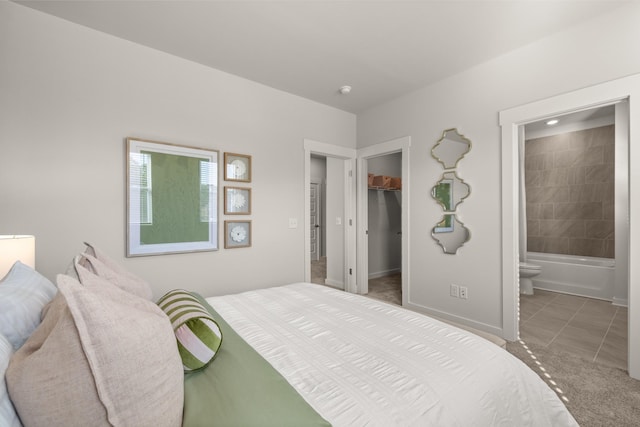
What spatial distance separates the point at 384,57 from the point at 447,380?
266cm

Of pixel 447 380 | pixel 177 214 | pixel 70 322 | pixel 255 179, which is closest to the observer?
pixel 70 322

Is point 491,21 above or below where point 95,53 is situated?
above

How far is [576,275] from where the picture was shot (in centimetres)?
403

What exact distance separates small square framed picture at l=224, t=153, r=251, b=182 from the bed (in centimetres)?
167

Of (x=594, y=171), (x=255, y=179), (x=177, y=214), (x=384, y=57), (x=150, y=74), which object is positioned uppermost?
(x=384, y=57)

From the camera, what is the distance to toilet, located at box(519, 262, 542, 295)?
12.9 ft

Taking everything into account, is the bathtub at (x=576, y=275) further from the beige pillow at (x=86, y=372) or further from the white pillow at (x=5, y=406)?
the white pillow at (x=5, y=406)

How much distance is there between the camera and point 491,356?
3.86 feet

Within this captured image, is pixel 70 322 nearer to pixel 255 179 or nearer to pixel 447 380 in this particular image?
pixel 447 380

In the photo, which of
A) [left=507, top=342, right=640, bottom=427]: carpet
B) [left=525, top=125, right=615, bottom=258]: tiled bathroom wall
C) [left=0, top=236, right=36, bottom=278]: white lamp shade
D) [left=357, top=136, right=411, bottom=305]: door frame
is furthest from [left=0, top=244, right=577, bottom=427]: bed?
[left=525, top=125, right=615, bottom=258]: tiled bathroom wall

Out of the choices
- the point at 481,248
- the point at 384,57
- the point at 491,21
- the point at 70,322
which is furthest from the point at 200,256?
the point at 491,21

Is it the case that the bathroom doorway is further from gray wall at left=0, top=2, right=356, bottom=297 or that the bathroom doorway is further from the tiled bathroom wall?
gray wall at left=0, top=2, right=356, bottom=297

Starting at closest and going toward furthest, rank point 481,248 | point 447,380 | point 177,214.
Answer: point 447,380, point 177,214, point 481,248

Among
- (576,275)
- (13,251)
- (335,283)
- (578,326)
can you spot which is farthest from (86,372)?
(576,275)
